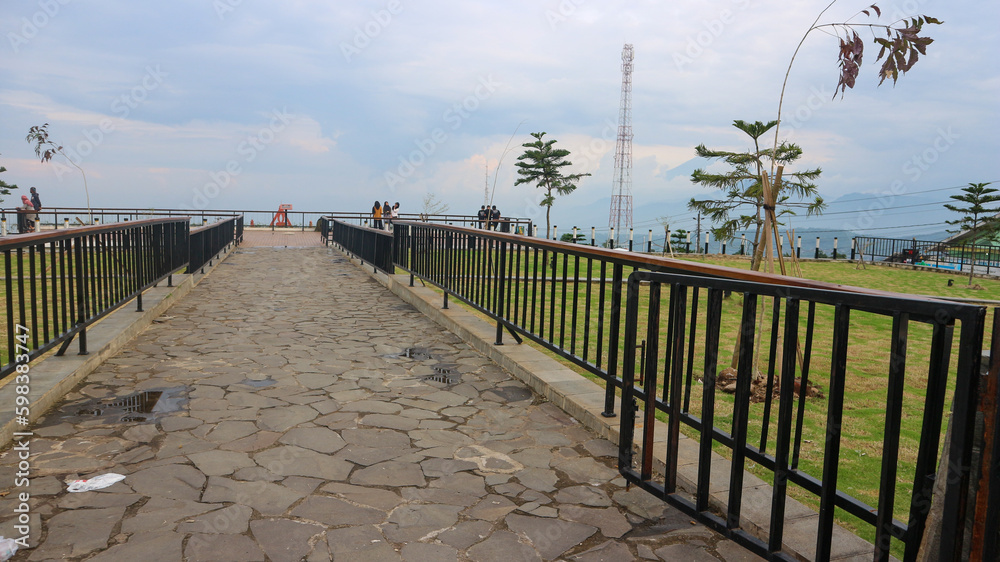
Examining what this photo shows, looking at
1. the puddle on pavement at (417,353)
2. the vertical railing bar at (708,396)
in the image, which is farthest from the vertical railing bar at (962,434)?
the puddle on pavement at (417,353)

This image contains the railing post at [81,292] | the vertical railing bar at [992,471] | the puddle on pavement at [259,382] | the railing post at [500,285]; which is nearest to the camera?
the vertical railing bar at [992,471]

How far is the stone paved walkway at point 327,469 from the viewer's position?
2.65 metres

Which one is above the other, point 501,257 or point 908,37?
point 908,37

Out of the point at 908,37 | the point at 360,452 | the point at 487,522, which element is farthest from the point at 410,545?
the point at 908,37

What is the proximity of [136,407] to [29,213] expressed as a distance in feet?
63.9

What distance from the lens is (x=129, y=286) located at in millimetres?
6809

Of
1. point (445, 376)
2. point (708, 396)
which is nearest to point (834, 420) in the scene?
point (708, 396)

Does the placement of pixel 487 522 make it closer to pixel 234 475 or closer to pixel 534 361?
pixel 234 475

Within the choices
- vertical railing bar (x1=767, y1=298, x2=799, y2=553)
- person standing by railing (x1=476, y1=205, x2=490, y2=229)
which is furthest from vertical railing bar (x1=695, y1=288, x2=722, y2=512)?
person standing by railing (x1=476, y1=205, x2=490, y2=229)

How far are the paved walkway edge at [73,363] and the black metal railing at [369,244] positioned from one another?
13.5ft

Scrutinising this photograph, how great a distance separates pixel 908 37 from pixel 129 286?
743 cm

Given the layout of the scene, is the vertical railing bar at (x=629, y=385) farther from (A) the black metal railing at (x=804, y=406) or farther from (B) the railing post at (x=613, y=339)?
(B) the railing post at (x=613, y=339)

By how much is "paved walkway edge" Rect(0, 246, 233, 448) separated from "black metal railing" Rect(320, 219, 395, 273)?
4109mm

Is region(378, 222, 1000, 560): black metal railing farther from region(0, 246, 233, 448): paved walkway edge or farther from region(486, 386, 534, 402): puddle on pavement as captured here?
region(0, 246, 233, 448): paved walkway edge
